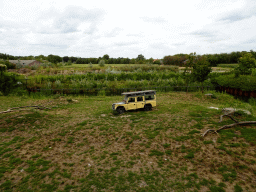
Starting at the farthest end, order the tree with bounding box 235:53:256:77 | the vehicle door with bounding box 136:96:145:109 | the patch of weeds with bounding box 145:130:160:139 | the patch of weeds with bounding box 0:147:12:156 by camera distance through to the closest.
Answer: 1. the tree with bounding box 235:53:256:77
2. the vehicle door with bounding box 136:96:145:109
3. the patch of weeds with bounding box 145:130:160:139
4. the patch of weeds with bounding box 0:147:12:156

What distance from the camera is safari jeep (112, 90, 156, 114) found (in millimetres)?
10008

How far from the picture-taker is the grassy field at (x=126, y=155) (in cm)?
436

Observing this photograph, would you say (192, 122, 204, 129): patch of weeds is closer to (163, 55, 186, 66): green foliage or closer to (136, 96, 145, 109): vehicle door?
(136, 96, 145, 109): vehicle door

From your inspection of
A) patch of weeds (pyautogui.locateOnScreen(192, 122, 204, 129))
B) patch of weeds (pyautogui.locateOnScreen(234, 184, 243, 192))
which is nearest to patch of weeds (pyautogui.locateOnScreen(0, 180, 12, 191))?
patch of weeds (pyautogui.locateOnScreen(234, 184, 243, 192))

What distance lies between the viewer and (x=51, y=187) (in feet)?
14.0

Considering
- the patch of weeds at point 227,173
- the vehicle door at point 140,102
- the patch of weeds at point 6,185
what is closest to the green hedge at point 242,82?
the vehicle door at point 140,102

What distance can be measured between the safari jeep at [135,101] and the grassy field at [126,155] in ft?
3.52

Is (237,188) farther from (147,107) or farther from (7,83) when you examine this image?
(7,83)

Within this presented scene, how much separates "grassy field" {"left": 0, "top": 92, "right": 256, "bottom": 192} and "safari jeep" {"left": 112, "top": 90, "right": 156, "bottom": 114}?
1.07 m

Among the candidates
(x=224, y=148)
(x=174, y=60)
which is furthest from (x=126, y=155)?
(x=174, y=60)

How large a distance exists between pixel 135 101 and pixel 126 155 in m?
4.73

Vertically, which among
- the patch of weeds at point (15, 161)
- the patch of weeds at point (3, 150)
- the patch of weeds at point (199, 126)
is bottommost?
the patch of weeds at point (15, 161)

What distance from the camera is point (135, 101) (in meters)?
10.1

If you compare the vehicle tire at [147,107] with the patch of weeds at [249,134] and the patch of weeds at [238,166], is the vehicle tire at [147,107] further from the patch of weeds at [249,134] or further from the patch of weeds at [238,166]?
the patch of weeds at [238,166]
